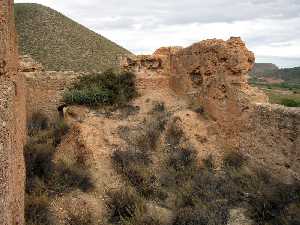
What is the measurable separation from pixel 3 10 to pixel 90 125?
4.56 metres

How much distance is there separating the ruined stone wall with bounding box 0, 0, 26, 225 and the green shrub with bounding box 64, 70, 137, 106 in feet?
13.7

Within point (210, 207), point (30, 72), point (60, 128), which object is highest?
point (30, 72)

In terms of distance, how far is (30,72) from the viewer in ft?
49.1

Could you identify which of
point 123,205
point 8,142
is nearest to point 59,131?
point 123,205

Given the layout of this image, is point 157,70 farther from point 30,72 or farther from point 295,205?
point 295,205

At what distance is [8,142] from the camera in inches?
272

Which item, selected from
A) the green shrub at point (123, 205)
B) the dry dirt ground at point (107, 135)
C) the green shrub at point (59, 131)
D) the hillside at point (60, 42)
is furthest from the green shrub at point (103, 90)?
the hillside at point (60, 42)

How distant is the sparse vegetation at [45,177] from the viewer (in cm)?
870

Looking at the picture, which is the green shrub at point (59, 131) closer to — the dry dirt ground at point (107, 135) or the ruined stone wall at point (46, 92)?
the dry dirt ground at point (107, 135)

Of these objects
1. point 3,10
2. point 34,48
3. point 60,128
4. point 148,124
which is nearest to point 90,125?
point 60,128

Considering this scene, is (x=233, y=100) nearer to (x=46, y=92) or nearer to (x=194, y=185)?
(x=194, y=185)

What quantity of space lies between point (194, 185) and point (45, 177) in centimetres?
303

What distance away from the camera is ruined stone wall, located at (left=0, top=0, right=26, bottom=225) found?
21.0 ft

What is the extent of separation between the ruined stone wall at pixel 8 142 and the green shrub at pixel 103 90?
4179 mm
